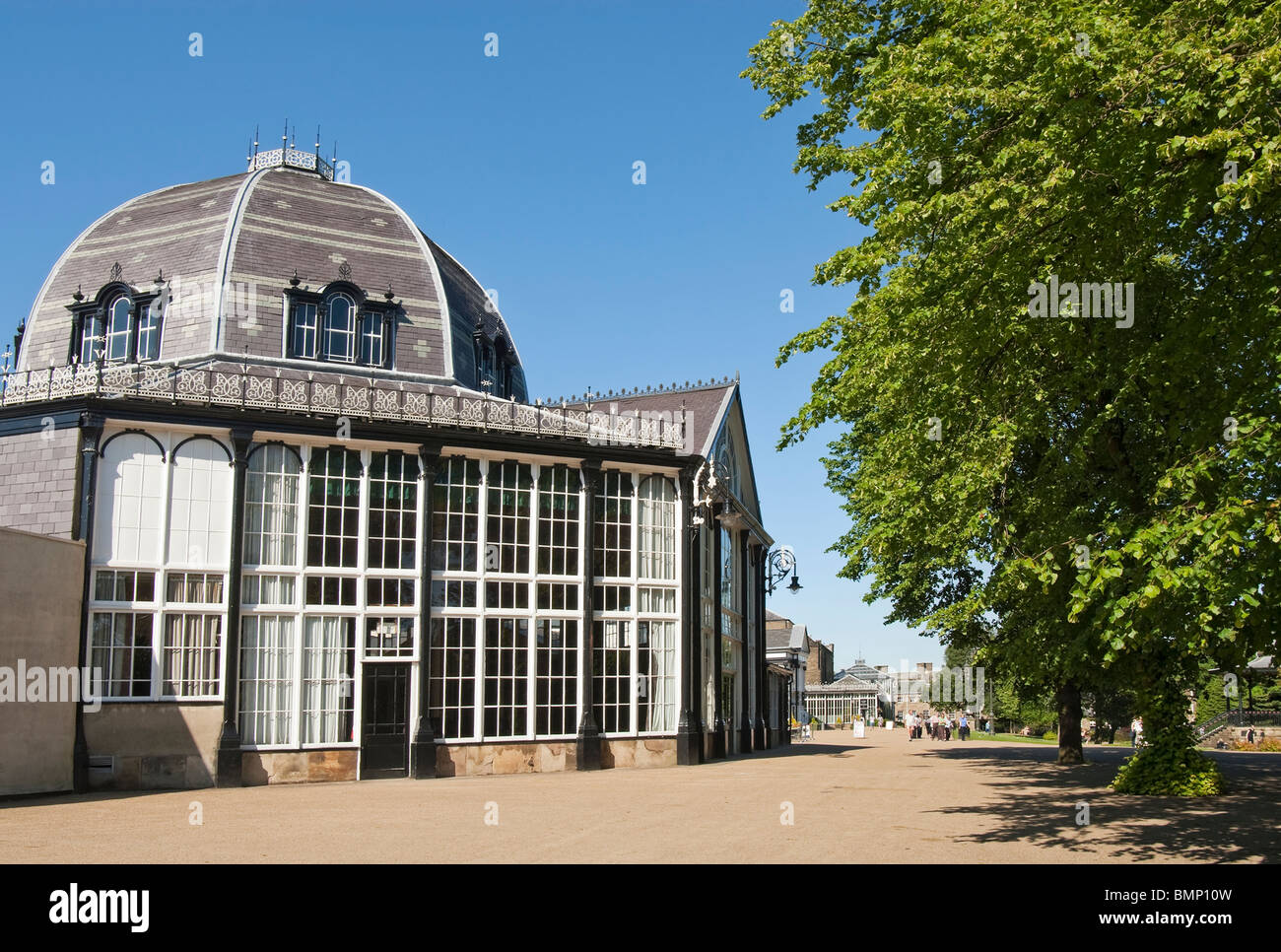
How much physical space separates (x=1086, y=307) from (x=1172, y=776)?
10.5 meters

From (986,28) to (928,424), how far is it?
16.8 feet

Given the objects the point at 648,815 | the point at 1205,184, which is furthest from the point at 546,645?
the point at 1205,184

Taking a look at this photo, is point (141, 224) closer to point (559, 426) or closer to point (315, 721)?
point (559, 426)

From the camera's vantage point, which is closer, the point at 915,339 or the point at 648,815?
the point at 915,339

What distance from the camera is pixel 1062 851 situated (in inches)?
481

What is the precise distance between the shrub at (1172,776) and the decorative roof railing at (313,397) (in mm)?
13720

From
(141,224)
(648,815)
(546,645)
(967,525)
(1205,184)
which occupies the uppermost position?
(141,224)

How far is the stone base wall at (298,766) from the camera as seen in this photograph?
23344 mm

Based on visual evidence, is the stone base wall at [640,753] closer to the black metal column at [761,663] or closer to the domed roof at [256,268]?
the domed roof at [256,268]

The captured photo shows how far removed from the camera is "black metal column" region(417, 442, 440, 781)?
24.7 metres

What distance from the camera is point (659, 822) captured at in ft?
50.6

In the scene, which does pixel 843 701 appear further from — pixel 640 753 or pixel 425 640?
pixel 425 640

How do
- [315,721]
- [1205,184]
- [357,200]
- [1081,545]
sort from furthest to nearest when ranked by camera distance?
[357,200], [315,721], [1081,545], [1205,184]

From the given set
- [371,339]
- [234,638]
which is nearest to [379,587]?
[234,638]
